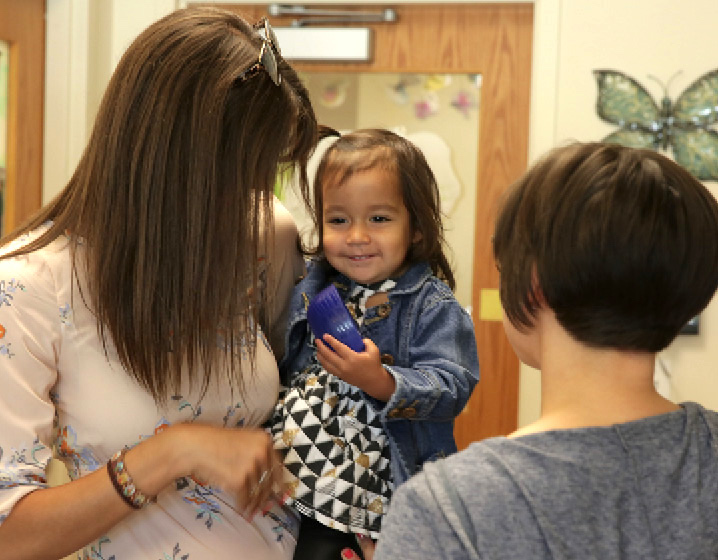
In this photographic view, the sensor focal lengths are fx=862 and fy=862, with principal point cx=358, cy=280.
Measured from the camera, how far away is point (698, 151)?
2.91 metres

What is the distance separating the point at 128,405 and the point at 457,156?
2.16 m

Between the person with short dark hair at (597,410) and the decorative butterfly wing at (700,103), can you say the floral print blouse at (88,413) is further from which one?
the decorative butterfly wing at (700,103)

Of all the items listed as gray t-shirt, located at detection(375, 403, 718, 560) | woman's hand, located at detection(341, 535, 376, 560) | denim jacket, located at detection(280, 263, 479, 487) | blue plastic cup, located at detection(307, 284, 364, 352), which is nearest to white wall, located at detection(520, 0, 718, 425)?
denim jacket, located at detection(280, 263, 479, 487)

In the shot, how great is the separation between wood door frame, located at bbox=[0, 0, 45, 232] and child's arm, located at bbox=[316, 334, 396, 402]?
6.23 feet

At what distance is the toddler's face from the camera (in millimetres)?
1560

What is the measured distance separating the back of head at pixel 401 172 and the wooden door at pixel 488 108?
1442mm

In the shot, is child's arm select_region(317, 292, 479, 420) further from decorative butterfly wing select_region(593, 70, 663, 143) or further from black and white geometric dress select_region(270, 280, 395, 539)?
decorative butterfly wing select_region(593, 70, 663, 143)

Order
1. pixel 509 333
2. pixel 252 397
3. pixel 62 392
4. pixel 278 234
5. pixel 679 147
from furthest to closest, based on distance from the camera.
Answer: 1. pixel 679 147
2. pixel 278 234
3. pixel 252 397
4. pixel 62 392
5. pixel 509 333

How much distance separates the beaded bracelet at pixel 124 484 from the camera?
40.9 inches

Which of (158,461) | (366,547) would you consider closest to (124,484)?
(158,461)

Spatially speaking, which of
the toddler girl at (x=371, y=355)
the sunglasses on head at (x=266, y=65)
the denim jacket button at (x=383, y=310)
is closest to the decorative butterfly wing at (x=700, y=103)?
the toddler girl at (x=371, y=355)

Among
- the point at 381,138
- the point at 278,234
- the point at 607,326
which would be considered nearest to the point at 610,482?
the point at 607,326

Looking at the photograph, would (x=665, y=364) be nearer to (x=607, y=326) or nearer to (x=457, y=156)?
(x=457, y=156)

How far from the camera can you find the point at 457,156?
3.09 m
